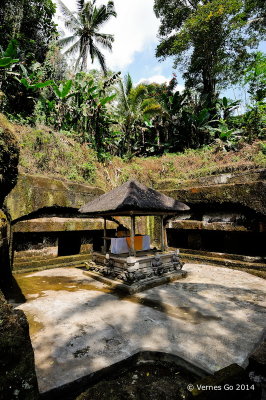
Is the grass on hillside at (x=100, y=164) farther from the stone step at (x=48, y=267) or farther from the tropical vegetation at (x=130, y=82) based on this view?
the stone step at (x=48, y=267)

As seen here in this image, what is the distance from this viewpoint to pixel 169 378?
2889mm

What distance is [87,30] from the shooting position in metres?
21.0

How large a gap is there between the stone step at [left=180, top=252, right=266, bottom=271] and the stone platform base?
2006 millimetres

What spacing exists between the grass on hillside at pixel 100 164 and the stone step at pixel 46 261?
349cm

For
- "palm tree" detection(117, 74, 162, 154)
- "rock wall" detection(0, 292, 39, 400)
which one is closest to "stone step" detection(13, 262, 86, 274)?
"rock wall" detection(0, 292, 39, 400)

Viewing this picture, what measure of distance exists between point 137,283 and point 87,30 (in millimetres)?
23708

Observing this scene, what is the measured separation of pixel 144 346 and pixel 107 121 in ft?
47.2

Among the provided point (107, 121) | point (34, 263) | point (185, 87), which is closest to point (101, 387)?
point (34, 263)

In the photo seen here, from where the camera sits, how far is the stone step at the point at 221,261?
26.1 ft

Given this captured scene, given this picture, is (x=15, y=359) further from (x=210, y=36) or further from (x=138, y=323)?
(x=210, y=36)

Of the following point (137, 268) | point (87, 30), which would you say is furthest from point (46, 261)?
point (87, 30)

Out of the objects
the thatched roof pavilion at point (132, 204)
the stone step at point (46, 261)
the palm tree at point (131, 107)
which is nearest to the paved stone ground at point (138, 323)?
the stone step at point (46, 261)

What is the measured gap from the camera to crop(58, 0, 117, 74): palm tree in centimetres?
2064

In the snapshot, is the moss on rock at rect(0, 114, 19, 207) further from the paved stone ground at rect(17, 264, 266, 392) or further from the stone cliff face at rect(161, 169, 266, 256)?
the stone cliff face at rect(161, 169, 266, 256)
